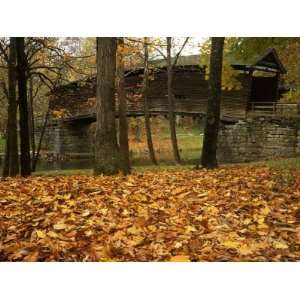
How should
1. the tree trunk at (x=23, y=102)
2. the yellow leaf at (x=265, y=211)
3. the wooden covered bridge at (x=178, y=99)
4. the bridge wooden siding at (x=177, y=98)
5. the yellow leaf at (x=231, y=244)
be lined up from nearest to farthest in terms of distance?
the yellow leaf at (x=231, y=244)
the yellow leaf at (x=265, y=211)
the tree trunk at (x=23, y=102)
the wooden covered bridge at (x=178, y=99)
the bridge wooden siding at (x=177, y=98)

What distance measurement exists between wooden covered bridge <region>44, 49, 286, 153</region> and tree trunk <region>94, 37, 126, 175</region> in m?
6.74

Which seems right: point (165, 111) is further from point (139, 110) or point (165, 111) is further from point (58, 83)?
point (58, 83)

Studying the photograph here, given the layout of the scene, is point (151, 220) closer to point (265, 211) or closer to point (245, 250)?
point (245, 250)

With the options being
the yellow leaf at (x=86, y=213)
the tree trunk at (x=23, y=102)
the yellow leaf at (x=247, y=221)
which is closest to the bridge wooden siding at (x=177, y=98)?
the tree trunk at (x=23, y=102)

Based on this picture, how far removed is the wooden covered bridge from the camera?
14414mm

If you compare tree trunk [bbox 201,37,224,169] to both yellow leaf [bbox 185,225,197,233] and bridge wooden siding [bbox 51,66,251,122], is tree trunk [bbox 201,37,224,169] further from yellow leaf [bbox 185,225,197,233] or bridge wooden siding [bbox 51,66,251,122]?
bridge wooden siding [bbox 51,66,251,122]

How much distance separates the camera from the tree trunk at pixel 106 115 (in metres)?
6.30

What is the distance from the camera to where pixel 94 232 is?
3.64 m

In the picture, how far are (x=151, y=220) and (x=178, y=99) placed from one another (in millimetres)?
14557

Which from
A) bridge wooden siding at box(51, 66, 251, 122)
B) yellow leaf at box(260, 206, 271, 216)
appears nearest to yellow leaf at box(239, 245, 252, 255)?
yellow leaf at box(260, 206, 271, 216)

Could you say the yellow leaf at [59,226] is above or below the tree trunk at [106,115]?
below

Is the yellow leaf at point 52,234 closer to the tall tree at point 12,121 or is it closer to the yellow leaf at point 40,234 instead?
the yellow leaf at point 40,234

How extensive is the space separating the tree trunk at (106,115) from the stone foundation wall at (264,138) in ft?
22.8

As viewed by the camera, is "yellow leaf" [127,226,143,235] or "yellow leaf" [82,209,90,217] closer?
"yellow leaf" [127,226,143,235]
